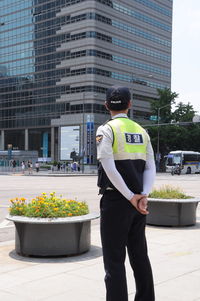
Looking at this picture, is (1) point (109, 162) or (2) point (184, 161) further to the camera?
(2) point (184, 161)

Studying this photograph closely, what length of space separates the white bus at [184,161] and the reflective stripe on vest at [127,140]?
53268mm

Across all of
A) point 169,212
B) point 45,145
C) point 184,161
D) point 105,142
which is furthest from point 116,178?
point 45,145

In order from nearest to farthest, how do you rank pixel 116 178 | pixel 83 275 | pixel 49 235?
pixel 116 178
pixel 83 275
pixel 49 235

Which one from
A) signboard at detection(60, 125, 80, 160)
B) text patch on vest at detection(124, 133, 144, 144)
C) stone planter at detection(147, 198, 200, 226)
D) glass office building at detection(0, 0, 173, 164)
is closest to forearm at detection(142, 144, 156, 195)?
text patch on vest at detection(124, 133, 144, 144)

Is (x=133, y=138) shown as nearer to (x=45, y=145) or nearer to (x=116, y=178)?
(x=116, y=178)

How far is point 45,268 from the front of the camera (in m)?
5.25

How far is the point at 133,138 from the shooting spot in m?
3.27

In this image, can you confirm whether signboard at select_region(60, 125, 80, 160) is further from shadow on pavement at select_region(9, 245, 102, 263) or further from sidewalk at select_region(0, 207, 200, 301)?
shadow on pavement at select_region(9, 245, 102, 263)

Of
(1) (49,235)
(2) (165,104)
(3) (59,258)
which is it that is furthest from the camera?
(2) (165,104)

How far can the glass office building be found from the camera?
7138cm

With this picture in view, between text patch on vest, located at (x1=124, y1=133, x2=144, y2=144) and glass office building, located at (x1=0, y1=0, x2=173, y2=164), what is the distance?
64.6m

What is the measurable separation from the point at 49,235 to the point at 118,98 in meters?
3.03

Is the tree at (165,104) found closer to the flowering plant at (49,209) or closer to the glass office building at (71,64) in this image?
the glass office building at (71,64)

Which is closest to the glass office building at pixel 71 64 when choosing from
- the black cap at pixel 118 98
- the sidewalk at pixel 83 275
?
the sidewalk at pixel 83 275
